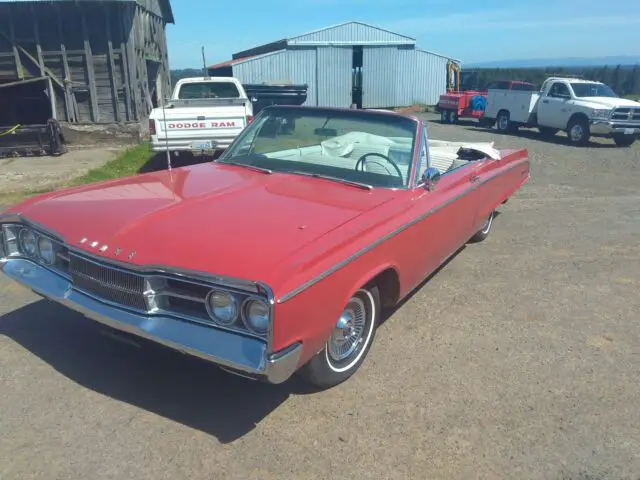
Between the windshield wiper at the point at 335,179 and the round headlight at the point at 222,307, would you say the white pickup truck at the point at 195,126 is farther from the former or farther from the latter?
the round headlight at the point at 222,307

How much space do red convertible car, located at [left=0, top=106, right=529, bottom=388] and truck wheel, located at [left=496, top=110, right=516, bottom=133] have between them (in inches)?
593

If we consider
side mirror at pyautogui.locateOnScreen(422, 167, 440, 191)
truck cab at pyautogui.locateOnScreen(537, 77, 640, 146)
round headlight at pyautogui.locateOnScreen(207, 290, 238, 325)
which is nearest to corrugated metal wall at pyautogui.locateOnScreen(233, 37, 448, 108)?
truck cab at pyautogui.locateOnScreen(537, 77, 640, 146)

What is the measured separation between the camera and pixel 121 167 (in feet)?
32.5

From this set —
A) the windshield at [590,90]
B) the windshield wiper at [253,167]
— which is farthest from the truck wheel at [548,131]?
the windshield wiper at [253,167]

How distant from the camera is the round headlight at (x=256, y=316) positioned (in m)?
2.47

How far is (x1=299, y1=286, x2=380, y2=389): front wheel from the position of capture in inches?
117

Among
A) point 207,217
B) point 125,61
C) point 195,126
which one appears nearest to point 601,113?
point 195,126

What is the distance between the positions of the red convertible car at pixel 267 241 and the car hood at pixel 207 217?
11 mm

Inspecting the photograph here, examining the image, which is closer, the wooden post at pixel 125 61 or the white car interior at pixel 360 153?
the white car interior at pixel 360 153

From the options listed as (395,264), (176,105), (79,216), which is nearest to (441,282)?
(395,264)

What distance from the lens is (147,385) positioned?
3086mm

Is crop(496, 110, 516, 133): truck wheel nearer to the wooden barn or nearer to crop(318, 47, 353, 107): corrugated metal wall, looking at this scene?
crop(318, 47, 353, 107): corrugated metal wall

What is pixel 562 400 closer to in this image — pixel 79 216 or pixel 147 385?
pixel 147 385

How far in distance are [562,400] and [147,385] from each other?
241cm
